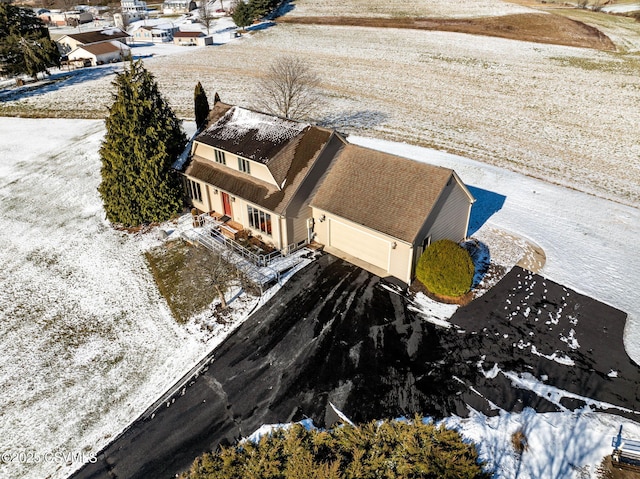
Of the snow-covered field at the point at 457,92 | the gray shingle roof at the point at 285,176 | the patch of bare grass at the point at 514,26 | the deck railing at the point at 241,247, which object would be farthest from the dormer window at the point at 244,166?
the patch of bare grass at the point at 514,26

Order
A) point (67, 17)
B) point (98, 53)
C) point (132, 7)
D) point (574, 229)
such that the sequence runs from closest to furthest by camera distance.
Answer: point (574, 229)
point (98, 53)
point (67, 17)
point (132, 7)

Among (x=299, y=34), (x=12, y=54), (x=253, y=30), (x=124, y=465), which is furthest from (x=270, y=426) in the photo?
(x=253, y=30)

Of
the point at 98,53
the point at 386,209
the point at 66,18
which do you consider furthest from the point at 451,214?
the point at 66,18

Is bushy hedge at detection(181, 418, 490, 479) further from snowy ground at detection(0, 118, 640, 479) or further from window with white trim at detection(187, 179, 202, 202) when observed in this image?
window with white trim at detection(187, 179, 202, 202)

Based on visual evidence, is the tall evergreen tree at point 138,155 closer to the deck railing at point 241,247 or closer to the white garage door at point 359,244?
the deck railing at point 241,247

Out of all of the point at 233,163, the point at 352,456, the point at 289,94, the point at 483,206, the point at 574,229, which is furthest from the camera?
the point at 289,94

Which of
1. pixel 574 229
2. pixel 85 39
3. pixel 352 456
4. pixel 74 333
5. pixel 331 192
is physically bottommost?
pixel 74 333

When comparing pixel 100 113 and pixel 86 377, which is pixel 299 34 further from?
pixel 86 377

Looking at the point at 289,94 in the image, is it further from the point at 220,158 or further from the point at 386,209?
the point at 386,209
